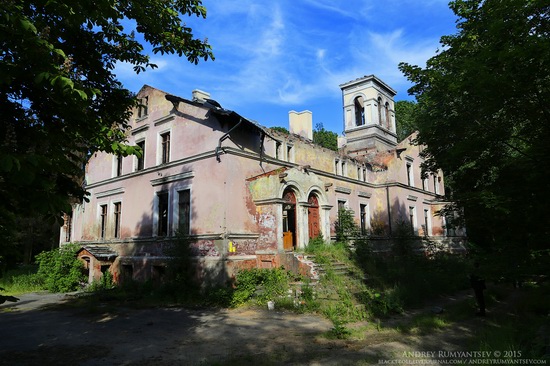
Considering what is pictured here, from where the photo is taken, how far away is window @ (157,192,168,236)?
58.7 ft

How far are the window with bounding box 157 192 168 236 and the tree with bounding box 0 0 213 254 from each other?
38.1 ft

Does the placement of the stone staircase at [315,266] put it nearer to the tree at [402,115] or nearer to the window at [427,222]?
the window at [427,222]

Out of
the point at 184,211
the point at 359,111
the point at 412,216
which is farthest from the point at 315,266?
the point at 359,111

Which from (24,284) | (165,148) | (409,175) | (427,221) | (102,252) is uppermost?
(165,148)

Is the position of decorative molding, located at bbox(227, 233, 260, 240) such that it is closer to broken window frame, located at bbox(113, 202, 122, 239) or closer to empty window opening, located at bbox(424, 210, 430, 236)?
broken window frame, located at bbox(113, 202, 122, 239)

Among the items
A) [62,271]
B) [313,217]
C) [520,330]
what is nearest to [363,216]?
[313,217]

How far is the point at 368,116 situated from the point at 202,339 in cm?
2192

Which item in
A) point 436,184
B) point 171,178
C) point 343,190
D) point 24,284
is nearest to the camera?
point 171,178

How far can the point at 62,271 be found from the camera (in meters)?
20.0

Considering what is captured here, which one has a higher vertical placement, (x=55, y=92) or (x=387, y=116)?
(x=387, y=116)

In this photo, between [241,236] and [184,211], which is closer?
[241,236]

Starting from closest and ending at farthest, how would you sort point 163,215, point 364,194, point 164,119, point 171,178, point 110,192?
point 171,178 < point 163,215 < point 164,119 < point 110,192 < point 364,194

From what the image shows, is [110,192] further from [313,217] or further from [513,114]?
[513,114]

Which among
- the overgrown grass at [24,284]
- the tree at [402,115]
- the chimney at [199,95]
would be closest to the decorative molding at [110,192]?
the overgrown grass at [24,284]
